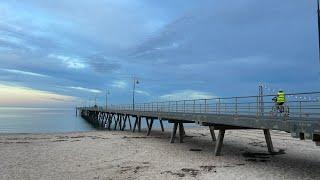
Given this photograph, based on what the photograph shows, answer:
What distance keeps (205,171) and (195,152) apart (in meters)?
6.08

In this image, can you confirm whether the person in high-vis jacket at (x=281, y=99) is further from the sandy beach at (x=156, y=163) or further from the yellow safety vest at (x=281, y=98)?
the sandy beach at (x=156, y=163)

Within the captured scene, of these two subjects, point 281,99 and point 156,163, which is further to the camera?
point 156,163

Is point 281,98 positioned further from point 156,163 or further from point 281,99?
point 156,163

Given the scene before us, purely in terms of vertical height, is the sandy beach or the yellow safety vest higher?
the yellow safety vest

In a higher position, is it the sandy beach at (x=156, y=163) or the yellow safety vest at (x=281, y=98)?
the yellow safety vest at (x=281, y=98)

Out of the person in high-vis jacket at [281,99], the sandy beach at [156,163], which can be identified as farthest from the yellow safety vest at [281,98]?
the sandy beach at [156,163]

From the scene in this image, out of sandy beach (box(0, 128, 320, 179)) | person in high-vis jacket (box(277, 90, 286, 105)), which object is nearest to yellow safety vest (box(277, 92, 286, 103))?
person in high-vis jacket (box(277, 90, 286, 105))

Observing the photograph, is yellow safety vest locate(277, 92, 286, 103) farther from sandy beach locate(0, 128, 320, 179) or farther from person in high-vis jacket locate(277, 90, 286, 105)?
sandy beach locate(0, 128, 320, 179)

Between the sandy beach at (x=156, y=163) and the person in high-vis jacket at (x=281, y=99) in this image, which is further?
the person in high-vis jacket at (x=281, y=99)

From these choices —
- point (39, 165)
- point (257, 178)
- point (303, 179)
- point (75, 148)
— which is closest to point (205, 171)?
point (257, 178)

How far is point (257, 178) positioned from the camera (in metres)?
13.6

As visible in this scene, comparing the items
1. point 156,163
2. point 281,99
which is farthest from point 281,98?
point 156,163

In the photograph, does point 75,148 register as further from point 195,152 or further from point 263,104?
point 263,104

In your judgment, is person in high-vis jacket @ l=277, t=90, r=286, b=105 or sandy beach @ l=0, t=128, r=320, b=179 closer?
sandy beach @ l=0, t=128, r=320, b=179
